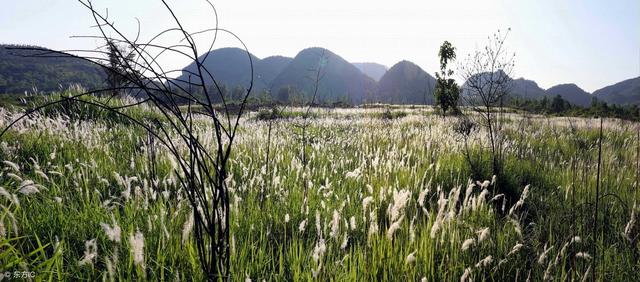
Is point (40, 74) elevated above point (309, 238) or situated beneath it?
elevated above

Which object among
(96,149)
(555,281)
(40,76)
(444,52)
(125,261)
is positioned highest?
(40,76)

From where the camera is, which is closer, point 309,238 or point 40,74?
point 309,238

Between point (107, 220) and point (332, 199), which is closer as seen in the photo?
point (107, 220)

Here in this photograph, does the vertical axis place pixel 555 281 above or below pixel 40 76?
below

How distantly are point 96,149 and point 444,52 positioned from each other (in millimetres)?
20894

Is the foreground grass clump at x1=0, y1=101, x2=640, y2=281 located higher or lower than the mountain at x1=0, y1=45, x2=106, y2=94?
lower

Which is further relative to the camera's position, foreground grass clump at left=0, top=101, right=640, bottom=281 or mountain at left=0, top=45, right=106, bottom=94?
mountain at left=0, top=45, right=106, bottom=94

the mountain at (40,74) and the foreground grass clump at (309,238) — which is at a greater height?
the mountain at (40,74)

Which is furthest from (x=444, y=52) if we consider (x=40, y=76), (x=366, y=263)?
(x=40, y=76)

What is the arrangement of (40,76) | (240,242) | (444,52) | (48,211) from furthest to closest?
(40,76), (444,52), (48,211), (240,242)

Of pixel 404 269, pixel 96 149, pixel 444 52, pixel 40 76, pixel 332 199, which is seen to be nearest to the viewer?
pixel 404 269

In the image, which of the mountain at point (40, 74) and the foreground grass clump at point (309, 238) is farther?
the mountain at point (40, 74)

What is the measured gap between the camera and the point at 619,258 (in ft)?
7.75

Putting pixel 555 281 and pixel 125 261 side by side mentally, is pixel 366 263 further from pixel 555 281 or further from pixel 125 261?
pixel 125 261
